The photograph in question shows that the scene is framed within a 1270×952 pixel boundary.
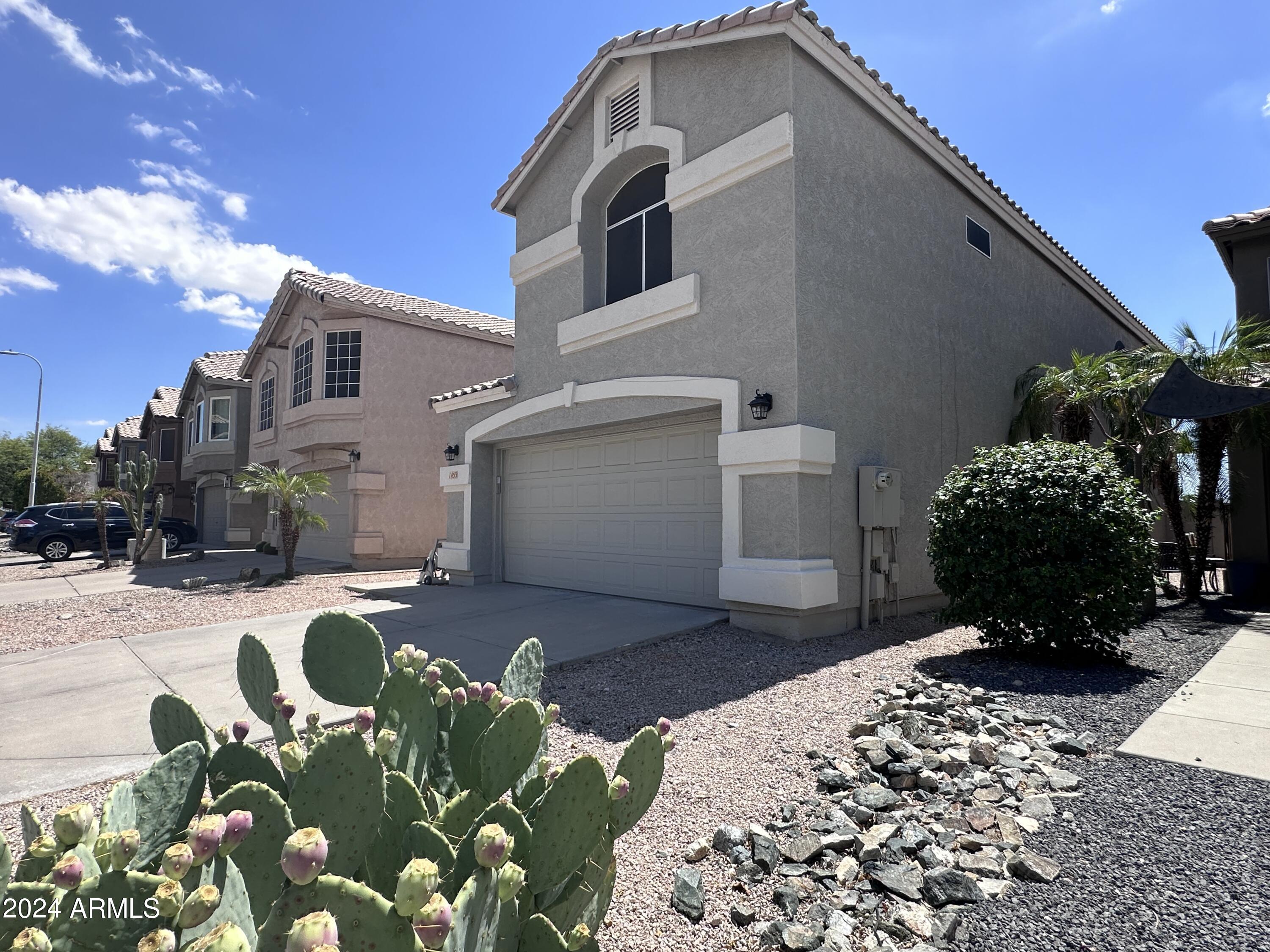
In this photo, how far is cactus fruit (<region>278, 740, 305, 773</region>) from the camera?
1.86 meters

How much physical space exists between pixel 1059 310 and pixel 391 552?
1531 cm

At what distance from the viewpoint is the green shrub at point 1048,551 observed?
6035mm

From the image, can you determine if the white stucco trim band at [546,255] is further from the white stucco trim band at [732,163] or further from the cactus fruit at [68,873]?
the cactus fruit at [68,873]

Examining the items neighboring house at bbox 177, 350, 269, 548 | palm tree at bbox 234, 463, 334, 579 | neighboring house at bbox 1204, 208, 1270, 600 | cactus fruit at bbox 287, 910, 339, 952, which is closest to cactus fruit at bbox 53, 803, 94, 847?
cactus fruit at bbox 287, 910, 339, 952

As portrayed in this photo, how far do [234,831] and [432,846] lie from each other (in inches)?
20.1

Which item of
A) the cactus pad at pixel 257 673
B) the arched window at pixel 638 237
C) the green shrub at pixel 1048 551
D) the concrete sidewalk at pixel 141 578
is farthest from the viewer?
the concrete sidewalk at pixel 141 578

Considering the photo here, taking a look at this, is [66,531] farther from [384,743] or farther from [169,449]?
[384,743]

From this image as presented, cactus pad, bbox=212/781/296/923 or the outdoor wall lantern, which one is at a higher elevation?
the outdoor wall lantern

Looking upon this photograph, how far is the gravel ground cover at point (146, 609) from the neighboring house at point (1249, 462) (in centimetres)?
1365

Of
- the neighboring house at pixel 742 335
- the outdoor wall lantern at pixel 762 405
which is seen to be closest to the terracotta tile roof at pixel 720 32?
the neighboring house at pixel 742 335

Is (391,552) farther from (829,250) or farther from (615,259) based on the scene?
(829,250)

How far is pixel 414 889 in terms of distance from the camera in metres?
1.25

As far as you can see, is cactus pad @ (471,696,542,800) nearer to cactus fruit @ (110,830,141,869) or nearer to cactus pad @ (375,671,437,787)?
cactus pad @ (375,671,437,787)

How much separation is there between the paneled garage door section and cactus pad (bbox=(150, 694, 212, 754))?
6703mm
